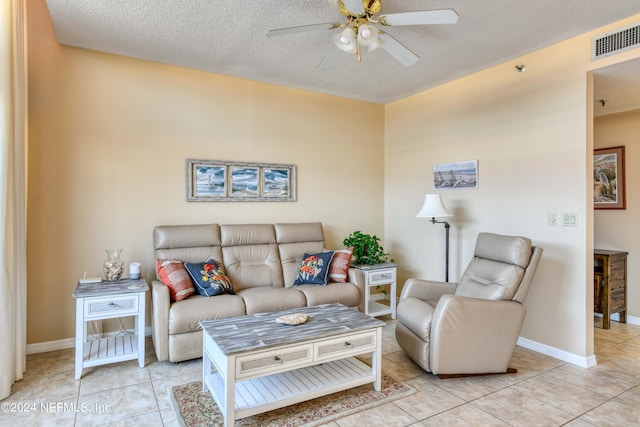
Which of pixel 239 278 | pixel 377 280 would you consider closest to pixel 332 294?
pixel 377 280

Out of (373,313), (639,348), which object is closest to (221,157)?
(373,313)

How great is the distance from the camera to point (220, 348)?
203 centimetres

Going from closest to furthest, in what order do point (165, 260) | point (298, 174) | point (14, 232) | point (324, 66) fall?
point (14, 232)
point (324, 66)
point (165, 260)
point (298, 174)

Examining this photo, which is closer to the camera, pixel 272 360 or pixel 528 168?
pixel 272 360

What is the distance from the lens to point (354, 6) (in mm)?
2113

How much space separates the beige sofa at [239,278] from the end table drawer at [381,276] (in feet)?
0.88

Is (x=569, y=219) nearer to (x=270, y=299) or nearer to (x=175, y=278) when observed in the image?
(x=270, y=299)

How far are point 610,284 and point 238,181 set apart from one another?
406 centimetres

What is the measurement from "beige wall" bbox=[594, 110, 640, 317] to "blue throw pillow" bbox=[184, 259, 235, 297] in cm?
424

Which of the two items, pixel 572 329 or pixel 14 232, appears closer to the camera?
pixel 14 232

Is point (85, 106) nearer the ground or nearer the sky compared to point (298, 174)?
nearer the sky

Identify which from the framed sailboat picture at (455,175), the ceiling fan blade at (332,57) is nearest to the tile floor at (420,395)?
the framed sailboat picture at (455,175)

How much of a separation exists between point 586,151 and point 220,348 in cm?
308

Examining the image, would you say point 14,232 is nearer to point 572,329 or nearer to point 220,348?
point 220,348
